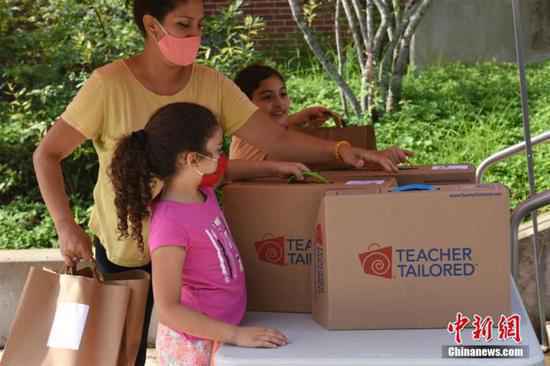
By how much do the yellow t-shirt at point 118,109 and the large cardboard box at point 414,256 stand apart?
0.63m

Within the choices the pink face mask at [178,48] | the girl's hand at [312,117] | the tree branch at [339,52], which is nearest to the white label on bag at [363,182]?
the pink face mask at [178,48]

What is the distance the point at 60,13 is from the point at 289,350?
5.18 metres

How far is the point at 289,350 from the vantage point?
2.05 m

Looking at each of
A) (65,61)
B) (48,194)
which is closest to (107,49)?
(65,61)

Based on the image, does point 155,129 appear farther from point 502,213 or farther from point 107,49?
point 107,49

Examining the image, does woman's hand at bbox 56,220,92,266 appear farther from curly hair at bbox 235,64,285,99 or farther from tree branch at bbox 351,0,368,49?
tree branch at bbox 351,0,368,49

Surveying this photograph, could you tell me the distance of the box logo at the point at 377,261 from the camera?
210 cm

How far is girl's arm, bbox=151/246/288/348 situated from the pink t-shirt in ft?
A: 0.28

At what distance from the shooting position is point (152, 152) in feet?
7.33

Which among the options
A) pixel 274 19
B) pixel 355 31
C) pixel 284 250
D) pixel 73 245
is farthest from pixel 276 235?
pixel 274 19

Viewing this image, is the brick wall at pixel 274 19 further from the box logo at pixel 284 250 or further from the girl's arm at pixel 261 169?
the box logo at pixel 284 250

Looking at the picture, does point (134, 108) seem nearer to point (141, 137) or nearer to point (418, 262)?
point (141, 137)

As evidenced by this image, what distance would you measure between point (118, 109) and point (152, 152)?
36 cm

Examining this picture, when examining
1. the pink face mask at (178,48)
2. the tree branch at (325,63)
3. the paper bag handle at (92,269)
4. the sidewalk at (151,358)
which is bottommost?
the sidewalk at (151,358)
